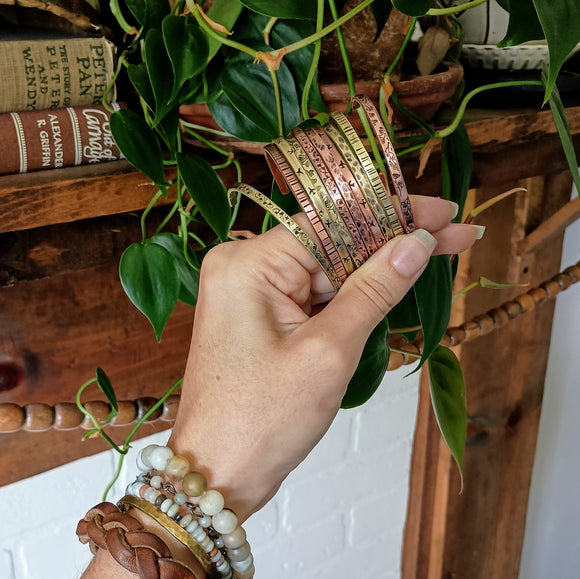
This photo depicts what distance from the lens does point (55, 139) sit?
0.55m

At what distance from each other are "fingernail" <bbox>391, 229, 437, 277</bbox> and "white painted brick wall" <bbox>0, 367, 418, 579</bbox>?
652 mm

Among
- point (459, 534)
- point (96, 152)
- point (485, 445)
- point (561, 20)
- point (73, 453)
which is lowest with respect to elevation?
point (459, 534)

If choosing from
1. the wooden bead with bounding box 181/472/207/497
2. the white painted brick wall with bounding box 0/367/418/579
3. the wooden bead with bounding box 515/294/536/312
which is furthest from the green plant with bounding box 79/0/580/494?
the white painted brick wall with bounding box 0/367/418/579

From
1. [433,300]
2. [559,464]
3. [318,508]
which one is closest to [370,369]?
[433,300]

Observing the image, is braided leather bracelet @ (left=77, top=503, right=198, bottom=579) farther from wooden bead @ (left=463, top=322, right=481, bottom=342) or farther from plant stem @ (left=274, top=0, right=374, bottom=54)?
wooden bead @ (left=463, top=322, right=481, bottom=342)

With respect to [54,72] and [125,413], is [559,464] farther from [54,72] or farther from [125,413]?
[54,72]

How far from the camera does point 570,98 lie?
85 cm

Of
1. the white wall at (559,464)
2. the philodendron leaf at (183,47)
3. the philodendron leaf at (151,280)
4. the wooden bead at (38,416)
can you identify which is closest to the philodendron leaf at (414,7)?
the philodendron leaf at (183,47)

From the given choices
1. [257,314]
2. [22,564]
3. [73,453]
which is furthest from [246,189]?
[22,564]

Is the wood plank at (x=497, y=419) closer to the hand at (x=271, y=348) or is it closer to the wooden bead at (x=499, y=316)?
the wooden bead at (x=499, y=316)

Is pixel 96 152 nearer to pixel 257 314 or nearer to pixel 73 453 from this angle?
pixel 257 314

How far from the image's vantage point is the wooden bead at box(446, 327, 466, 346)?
31.3 inches

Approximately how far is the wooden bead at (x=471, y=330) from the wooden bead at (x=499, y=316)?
4cm

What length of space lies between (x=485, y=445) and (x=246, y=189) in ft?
3.29
